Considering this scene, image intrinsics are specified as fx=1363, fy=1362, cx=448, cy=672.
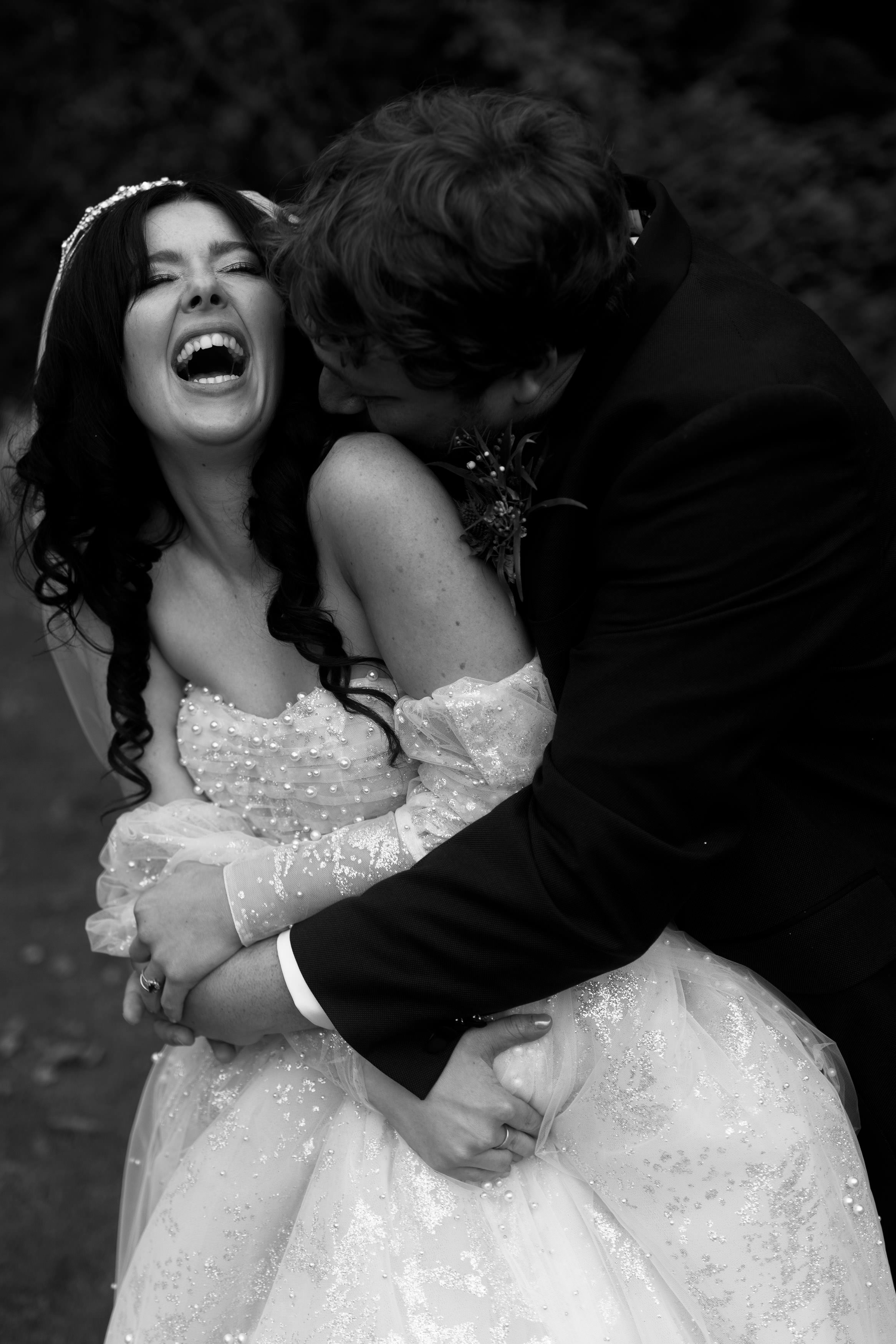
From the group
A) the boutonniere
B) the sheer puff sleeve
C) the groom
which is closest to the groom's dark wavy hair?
the groom

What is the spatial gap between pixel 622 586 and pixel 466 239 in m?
0.57

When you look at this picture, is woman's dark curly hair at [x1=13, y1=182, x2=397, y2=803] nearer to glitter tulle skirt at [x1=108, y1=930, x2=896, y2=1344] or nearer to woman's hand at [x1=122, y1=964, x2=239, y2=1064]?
woman's hand at [x1=122, y1=964, x2=239, y2=1064]

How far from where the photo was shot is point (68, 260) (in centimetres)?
276

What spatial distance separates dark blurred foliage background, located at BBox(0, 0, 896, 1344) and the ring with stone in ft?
11.8

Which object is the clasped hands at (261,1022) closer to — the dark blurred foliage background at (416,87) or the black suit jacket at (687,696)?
the black suit jacket at (687,696)

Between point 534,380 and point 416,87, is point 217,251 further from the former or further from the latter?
point 416,87

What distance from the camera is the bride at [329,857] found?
91.4 inches

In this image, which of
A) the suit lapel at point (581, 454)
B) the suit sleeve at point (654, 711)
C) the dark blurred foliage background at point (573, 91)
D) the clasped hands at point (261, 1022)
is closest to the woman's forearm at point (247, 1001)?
the clasped hands at point (261, 1022)

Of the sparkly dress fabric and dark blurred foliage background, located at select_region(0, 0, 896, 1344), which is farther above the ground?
dark blurred foliage background, located at select_region(0, 0, 896, 1344)

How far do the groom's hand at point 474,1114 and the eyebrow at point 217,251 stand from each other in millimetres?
1543

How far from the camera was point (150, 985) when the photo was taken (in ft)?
8.63

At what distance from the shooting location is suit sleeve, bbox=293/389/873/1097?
2053 mm

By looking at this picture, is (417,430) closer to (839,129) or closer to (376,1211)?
(376,1211)

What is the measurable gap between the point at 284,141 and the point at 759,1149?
746 centimetres
